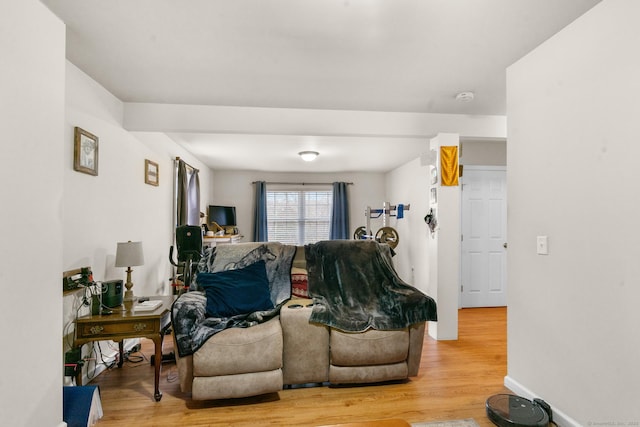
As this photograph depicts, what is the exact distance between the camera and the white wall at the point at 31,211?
59.6 inches

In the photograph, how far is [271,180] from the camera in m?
7.62

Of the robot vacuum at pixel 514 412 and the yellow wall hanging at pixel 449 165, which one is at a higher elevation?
the yellow wall hanging at pixel 449 165

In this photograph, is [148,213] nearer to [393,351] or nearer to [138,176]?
[138,176]

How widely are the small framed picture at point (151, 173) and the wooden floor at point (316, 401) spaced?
6.38 feet

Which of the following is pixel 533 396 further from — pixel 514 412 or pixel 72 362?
pixel 72 362

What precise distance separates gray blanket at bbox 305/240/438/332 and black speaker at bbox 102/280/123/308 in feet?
4.98

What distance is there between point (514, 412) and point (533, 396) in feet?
0.96

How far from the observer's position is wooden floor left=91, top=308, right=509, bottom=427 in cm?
213

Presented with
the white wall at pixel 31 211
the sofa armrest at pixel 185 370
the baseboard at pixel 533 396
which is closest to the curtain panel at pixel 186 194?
the sofa armrest at pixel 185 370

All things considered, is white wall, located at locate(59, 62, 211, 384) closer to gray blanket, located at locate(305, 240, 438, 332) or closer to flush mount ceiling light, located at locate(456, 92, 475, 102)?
gray blanket, located at locate(305, 240, 438, 332)

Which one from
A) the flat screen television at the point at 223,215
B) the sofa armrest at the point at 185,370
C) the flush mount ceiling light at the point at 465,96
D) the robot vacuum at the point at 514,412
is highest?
the flush mount ceiling light at the point at 465,96

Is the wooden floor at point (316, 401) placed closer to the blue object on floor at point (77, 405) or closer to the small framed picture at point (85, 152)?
the blue object on floor at point (77, 405)

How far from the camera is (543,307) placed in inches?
84.4

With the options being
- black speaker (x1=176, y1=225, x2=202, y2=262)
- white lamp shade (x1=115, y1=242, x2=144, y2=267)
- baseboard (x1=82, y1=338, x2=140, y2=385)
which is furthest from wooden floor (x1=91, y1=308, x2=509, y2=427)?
black speaker (x1=176, y1=225, x2=202, y2=262)
